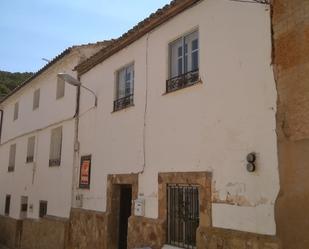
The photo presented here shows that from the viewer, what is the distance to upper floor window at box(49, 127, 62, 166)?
1407 cm

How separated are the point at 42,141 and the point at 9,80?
108 ft

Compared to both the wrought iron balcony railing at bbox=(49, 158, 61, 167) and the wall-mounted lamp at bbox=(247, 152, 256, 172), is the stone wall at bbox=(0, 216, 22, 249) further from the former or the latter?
the wall-mounted lamp at bbox=(247, 152, 256, 172)

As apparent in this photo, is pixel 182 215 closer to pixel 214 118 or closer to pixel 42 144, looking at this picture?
pixel 214 118

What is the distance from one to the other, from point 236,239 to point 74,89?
8.39 m

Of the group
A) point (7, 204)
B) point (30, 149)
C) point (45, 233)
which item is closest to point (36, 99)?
point (30, 149)

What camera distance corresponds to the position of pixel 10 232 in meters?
17.7

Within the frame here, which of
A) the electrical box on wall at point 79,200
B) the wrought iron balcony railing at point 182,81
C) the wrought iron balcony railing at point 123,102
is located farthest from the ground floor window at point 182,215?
the electrical box on wall at point 79,200

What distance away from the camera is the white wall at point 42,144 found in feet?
43.0

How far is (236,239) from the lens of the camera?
633cm

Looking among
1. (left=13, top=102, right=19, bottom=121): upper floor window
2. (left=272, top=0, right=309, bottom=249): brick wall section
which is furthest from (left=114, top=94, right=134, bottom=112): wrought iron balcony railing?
(left=13, top=102, right=19, bottom=121): upper floor window

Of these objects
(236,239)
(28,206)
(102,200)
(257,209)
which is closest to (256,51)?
(257,209)

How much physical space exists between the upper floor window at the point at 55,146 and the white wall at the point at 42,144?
0.20m

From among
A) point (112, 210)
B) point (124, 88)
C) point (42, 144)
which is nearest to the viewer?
point (112, 210)

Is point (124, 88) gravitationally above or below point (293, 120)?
above
